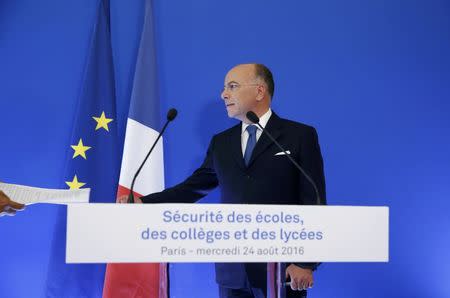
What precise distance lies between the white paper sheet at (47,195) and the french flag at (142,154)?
742 mm

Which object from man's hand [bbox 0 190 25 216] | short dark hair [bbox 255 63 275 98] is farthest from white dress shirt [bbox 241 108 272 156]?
man's hand [bbox 0 190 25 216]

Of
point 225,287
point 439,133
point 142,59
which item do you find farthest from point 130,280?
point 439,133

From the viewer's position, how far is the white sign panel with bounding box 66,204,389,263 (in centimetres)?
116

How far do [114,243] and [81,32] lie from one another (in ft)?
5.67

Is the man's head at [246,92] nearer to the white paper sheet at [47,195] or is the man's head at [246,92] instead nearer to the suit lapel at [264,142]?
the suit lapel at [264,142]

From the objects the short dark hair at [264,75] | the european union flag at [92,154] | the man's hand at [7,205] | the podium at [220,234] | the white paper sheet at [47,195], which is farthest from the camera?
the european union flag at [92,154]

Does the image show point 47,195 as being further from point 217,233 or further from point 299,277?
point 299,277

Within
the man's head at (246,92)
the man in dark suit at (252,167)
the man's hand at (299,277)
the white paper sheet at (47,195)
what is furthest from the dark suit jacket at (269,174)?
the white paper sheet at (47,195)

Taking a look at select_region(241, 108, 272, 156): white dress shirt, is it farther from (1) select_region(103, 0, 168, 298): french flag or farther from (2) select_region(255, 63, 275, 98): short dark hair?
(1) select_region(103, 0, 168, 298): french flag

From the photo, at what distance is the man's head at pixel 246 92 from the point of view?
6.97 feet

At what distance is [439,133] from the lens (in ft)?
9.19

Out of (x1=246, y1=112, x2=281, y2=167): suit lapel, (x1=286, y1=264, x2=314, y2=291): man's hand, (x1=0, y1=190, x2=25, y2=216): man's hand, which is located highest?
(x1=246, y1=112, x2=281, y2=167): suit lapel

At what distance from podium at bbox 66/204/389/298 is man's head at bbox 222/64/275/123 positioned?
0.96 meters

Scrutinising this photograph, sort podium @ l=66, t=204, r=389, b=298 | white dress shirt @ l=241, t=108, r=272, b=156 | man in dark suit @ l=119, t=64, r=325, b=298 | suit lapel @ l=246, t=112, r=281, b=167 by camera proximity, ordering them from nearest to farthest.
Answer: podium @ l=66, t=204, r=389, b=298 → man in dark suit @ l=119, t=64, r=325, b=298 → suit lapel @ l=246, t=112, r=281, b=167 → white dress shirt @ l=241, t=108, r=272, b=156
